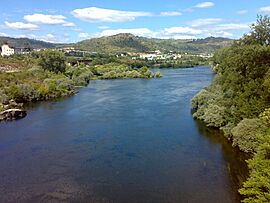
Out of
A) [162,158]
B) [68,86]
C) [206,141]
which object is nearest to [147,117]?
[206,141]

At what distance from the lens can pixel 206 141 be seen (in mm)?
36219

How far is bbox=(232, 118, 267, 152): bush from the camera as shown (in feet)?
101

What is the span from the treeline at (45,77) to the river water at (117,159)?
1238 cm

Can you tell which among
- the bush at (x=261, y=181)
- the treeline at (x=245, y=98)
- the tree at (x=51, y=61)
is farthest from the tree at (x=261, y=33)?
the tree at (x=51, y=61)

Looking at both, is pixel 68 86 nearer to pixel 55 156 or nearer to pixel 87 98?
pixel 87 98

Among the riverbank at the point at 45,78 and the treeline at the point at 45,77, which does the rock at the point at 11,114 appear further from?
the treeline at the point at 45,77

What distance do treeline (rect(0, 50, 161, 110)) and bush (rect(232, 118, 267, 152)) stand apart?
33880mm

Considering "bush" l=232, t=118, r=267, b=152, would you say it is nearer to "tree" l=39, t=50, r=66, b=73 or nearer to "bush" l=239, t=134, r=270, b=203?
"bush" l=239, t=134, r=270, b=203

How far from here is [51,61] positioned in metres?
91.2

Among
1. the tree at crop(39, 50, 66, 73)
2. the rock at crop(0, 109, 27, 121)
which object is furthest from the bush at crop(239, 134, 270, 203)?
the tree at crop(39, 50, 66, 73)

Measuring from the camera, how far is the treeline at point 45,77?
205 ft

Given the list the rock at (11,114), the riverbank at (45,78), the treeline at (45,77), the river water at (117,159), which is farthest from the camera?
the treeline at (45,77)

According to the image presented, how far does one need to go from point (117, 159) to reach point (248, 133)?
11351mm

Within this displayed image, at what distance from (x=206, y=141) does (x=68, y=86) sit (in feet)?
141
